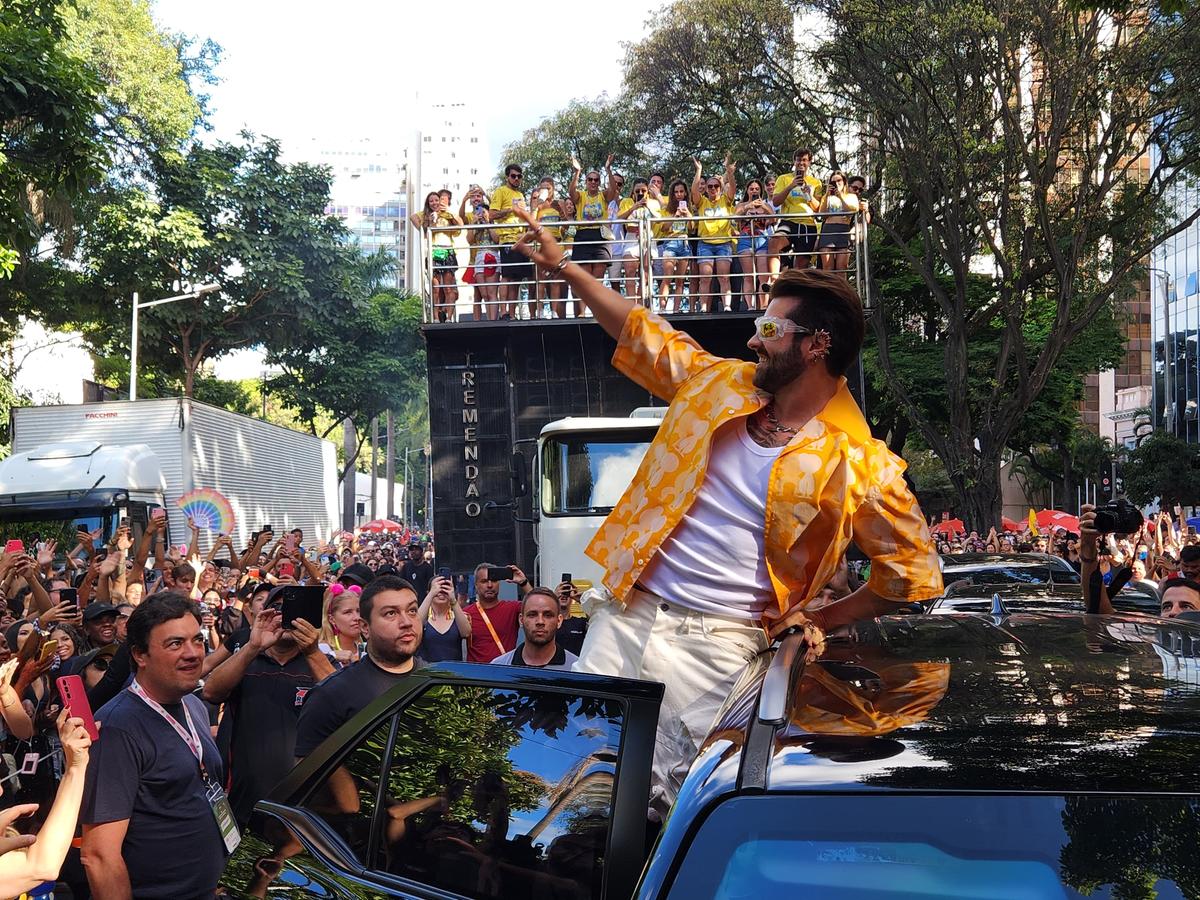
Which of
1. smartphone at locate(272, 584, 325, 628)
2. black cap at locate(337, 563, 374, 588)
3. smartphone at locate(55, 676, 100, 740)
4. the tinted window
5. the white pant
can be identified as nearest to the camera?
the tinted window

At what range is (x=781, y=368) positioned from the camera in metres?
3.48

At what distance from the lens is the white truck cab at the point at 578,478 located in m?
12.2

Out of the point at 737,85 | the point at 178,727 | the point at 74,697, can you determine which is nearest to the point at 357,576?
the point at 178,727

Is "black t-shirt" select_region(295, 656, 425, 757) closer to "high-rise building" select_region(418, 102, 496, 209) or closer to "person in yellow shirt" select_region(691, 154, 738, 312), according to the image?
"person in yellow shirt" select_region(691, 154, 738, 312)

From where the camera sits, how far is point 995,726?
2.36m

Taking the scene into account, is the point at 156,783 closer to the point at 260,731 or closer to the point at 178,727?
the point at 178,727

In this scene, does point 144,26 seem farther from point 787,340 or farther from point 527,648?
point 787,340

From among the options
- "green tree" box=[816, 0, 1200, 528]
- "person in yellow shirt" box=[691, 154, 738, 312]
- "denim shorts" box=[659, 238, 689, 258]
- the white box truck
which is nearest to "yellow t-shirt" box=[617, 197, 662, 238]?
"denim shorts" box=[659, 238, 689, 258]

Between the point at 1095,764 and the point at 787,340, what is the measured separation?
1563mm

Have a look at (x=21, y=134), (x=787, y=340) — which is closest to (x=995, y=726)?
(x=787, y=340)

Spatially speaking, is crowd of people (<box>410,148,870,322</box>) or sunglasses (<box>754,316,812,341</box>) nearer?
sunglasses (<box>754,316,812,341</box>)

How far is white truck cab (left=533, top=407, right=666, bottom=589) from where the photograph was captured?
12250mm

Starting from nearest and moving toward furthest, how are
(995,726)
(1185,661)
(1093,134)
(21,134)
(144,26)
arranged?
1. (995,726)
2. (1185,661)
3. (21,134)
4. (1093,134)
5. (144,26)

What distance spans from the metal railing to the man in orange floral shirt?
1077 centimetres
